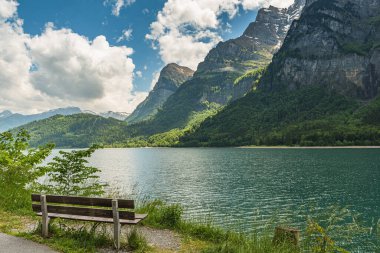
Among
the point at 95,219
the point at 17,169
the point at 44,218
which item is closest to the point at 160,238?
the point at 95,219

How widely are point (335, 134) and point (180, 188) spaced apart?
162756 mm

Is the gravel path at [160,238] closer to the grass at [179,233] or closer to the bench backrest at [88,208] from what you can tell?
the grass at [179,233]

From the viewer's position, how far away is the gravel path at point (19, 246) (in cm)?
1094

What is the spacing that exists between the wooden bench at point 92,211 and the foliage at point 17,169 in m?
6.63

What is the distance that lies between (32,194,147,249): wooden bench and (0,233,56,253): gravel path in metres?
0.94

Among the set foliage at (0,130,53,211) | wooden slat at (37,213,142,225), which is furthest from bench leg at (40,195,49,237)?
foliage at (0,130,53,211)

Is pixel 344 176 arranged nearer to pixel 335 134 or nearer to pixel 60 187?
pixel 60 187

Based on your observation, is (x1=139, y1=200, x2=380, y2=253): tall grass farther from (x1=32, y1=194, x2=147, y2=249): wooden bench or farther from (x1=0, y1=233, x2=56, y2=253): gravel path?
(x1=0, y1=233, x2=56, y2=253): gravel path

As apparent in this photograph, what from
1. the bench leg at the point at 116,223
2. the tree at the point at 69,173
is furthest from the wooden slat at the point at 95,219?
the tree at the point at 69,173

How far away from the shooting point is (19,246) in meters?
11.3

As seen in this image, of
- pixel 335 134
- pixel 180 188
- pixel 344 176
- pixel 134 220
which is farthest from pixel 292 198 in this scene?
pixel 335 134

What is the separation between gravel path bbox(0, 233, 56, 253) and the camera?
35.9ft

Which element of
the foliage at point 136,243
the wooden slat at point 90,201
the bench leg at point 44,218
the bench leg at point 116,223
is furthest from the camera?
the bench leg at point 44,218

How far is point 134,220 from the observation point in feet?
37.9
